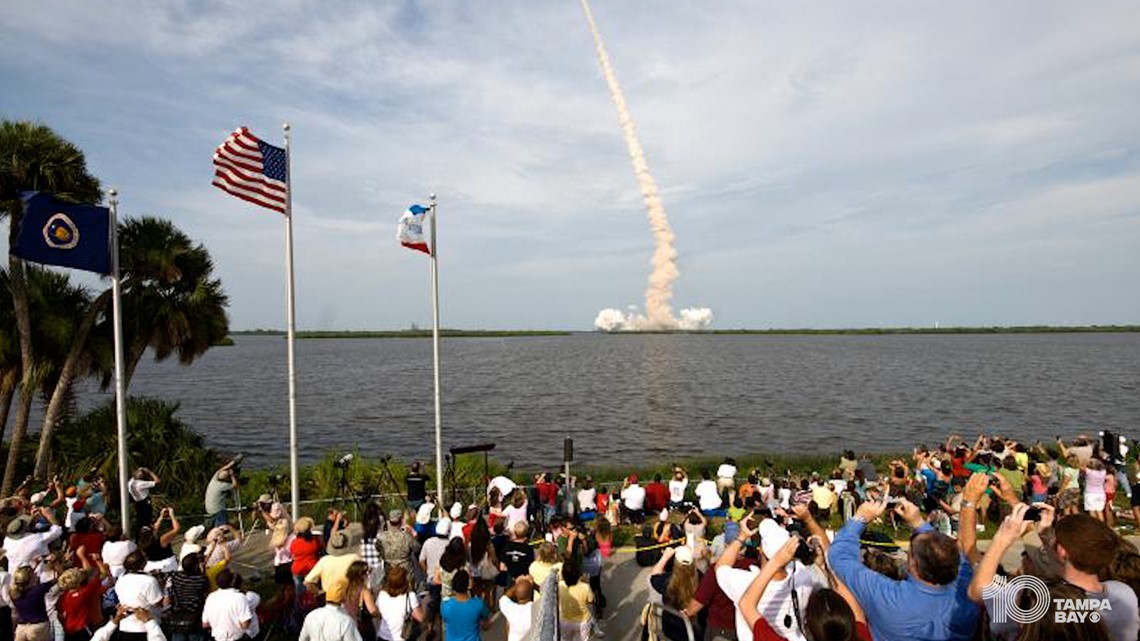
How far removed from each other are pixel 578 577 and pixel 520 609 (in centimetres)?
84

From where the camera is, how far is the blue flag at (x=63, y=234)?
985 cm

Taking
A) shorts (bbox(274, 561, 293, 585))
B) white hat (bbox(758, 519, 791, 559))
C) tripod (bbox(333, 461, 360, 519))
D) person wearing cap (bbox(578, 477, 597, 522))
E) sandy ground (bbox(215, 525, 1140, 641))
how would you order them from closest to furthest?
white hat (bbox(758, 519, 791, 559)) → sandy ground (bbox(215, 525, 1140, 641)) → shorts (bbox(274, 561, 293, 585)) → person wearing cap (bbox(578, 477, 597, 522)) → tripod (bbox(333, 461, 360, 519))

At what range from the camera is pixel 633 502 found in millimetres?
13289

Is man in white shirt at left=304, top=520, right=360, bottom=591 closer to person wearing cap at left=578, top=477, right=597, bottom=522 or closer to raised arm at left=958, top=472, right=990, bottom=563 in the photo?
raised arm at left=958, top=472, right=990, bottom=563

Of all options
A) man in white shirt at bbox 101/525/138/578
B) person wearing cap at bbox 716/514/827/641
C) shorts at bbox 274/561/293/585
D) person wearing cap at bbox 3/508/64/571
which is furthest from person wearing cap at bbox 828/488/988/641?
person wearing cap at bbox 3/508/64/571

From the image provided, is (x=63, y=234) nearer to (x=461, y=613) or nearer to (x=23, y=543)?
(x=23, y=543)

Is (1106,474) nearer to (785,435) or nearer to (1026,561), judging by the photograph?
(1026,561)

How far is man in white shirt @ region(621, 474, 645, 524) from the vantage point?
13.3m

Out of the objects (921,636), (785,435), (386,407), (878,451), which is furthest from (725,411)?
(921,636)

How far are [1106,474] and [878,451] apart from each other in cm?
1991

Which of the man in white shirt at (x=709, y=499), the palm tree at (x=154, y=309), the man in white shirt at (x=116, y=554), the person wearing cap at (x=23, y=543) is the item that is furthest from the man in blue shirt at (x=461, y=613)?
the palm tree at (x=154, y=309)

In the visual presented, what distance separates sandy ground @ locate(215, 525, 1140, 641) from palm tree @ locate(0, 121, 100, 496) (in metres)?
8.26

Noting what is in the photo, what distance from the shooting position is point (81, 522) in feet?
26.3

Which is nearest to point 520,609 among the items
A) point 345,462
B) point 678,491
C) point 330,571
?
point 330,571
